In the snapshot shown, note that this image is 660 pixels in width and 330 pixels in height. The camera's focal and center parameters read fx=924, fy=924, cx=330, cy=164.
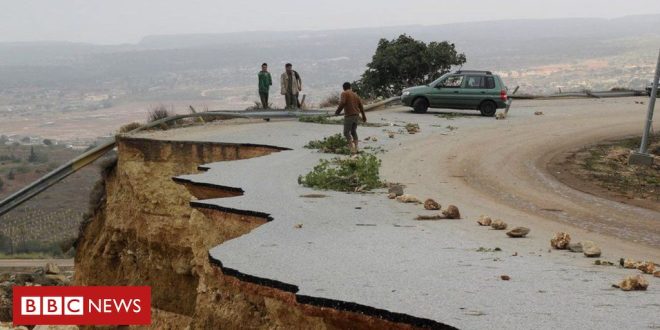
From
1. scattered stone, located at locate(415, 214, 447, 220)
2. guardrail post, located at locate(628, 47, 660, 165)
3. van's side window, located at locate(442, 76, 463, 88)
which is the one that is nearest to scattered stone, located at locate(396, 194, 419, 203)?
scattered stone, located at locate(415, 214, 447, 220)

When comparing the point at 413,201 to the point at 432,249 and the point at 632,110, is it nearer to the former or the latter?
the point at 432,249

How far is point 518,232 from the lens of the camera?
44.1 feet

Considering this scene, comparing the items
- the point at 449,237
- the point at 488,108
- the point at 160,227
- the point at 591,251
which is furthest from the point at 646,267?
the point at 488,108

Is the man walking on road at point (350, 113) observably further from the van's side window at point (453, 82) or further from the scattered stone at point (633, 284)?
the scattered stone at point (633, 284)

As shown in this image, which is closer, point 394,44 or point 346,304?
point 346,304

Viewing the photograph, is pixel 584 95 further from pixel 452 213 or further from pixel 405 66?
pixel 452 213

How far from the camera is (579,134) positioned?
27688 mm

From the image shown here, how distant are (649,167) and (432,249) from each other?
1240 cm

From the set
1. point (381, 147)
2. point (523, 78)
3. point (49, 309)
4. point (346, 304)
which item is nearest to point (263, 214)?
point (49, 309)

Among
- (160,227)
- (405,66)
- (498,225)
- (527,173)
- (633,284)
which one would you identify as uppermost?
(405,66)

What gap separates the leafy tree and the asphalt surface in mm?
17542

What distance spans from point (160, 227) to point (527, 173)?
28.3ft

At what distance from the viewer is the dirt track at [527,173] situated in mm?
15109

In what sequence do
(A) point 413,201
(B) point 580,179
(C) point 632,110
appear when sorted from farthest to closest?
(C) point 632,110
(B) point 580,179
(A) point 413,201
